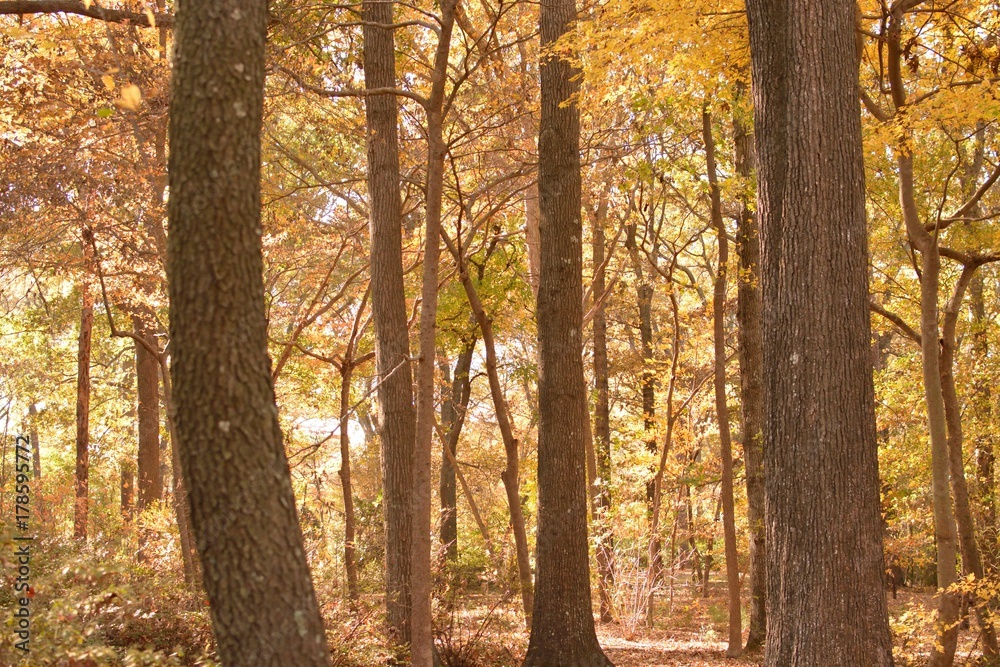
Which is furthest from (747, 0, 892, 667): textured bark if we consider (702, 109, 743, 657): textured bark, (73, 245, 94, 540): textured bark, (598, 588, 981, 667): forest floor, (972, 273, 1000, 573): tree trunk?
(73, 245, 94, 540): textured bark

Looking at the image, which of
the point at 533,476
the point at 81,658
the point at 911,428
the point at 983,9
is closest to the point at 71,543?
the point at 81,658

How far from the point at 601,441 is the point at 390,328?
949 cm

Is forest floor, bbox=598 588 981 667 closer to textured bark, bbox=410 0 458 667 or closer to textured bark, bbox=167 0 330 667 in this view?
textured bark, bbox=410 0 458 667

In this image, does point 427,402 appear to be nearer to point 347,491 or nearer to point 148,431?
point 347,491

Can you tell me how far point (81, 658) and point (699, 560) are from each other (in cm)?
1850

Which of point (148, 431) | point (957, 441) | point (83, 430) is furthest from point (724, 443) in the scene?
point (148, 431)

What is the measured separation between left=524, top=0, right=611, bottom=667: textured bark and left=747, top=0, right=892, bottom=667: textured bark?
8.87 ft

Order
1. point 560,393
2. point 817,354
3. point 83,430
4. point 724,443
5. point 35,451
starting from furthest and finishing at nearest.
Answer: point 35,451, point 83,430, point 724,443, point 560,393, point 817,354

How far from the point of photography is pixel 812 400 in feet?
15.0

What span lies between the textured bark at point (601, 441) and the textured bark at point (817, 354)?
22.8 feet

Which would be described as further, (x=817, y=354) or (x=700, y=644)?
(x=700, y=644)

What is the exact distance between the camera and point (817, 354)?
4586 millimetres

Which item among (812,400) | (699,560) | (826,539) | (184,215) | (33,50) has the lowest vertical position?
(699,560)

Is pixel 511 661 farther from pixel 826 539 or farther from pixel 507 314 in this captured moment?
pixel 507 314
